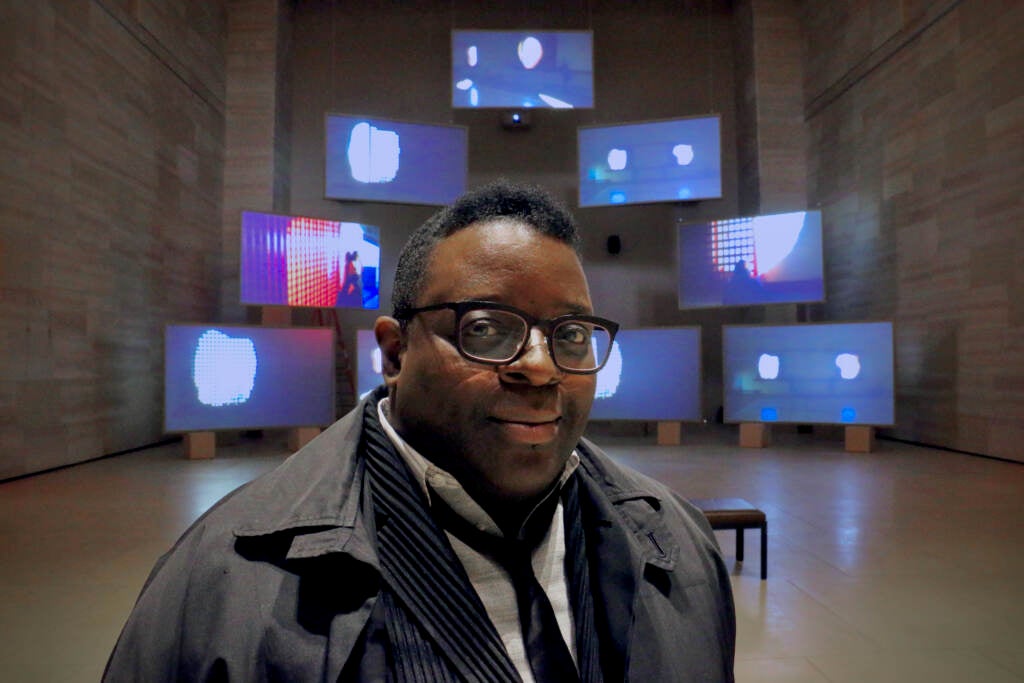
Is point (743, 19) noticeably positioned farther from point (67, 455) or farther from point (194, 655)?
point (194, 655)

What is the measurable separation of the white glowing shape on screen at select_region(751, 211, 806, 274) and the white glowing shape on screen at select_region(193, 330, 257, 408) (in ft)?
19.2

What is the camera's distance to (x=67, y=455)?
5.68 meters

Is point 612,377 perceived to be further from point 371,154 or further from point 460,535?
point 460,535

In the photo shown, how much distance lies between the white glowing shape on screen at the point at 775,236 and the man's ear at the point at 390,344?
7.56 m

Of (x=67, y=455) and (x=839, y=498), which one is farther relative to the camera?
(x=67, y=455)

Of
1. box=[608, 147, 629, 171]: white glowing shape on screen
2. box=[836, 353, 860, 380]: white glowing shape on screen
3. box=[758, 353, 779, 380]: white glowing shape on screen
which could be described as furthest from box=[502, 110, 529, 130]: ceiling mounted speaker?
box=[836, 353, 860, 380]: white glowing shape on screen

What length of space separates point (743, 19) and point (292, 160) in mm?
6767

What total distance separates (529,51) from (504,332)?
884 centimetres

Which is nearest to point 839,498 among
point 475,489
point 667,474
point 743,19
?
point 667,474

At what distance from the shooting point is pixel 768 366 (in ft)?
24.4

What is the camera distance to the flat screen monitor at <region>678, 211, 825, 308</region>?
764 centimetres

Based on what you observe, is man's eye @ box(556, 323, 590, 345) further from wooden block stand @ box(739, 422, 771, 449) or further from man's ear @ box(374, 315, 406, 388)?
wooden block stand @ box(739, 422, 771, 449)

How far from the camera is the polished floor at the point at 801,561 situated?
2238 millimetres

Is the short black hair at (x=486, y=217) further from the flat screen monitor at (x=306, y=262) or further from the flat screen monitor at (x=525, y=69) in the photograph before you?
the flat screen monitor at (x=525, y=69)
